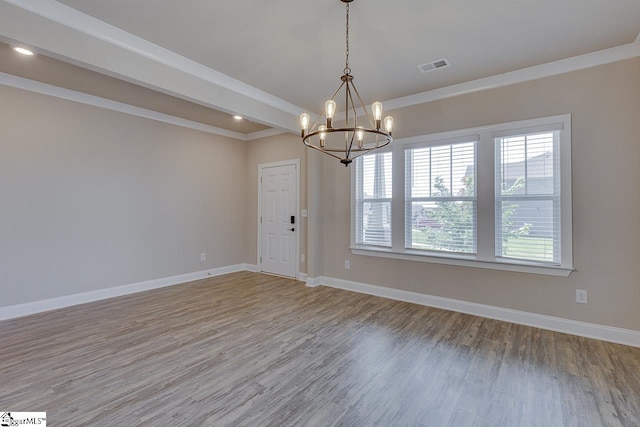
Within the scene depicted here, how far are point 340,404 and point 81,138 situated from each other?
15.0 feet

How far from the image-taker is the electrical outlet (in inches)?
120

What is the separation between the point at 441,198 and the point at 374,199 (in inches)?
38.5

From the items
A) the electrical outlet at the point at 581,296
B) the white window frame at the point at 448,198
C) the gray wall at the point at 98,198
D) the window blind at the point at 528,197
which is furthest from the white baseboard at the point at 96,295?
the electrical outlet at the point at 581,296

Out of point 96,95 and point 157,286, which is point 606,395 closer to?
point 157,286

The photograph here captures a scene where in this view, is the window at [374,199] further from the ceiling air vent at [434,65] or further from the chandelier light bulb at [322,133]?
the chandelier light bulb at [322,133]

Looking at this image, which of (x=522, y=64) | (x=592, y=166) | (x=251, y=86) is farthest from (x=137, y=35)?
(x=592, y=166)

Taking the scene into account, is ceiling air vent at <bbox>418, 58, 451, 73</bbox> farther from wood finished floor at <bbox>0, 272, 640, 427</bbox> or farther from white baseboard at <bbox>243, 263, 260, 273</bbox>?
white baseboard at <bbox>243, 263, 260, 273</bbox>

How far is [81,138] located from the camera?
13.3 feet

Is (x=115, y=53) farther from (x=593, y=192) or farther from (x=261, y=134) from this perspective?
(x=593, y=192)

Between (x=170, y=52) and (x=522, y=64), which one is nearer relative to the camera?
(x=170, y=52)

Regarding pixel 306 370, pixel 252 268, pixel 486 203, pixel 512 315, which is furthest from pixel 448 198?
pixel 252 268

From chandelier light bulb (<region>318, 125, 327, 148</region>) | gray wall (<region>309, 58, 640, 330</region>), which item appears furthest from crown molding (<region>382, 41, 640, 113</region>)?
chandelier light bulb (<region>318, 125, 327, 148</region>)

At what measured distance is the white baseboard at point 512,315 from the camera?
114 inches

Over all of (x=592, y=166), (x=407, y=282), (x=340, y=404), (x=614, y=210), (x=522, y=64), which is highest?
(x=522, y=64)
